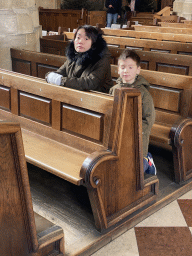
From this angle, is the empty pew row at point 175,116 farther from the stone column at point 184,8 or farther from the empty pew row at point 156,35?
the stone column at point 184,8

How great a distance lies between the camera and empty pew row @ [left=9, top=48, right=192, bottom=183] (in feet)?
8.60

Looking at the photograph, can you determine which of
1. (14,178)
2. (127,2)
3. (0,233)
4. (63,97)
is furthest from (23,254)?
(127,2)

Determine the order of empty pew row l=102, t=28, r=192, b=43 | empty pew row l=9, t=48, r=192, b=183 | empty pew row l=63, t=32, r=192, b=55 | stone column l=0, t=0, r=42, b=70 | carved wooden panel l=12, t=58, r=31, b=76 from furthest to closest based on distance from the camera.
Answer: empty pew row l=102, t=28, r=192, b=43 < empty pew row l=63, t=32, r=192, b=55 < carved wooden panel l=12, t=58, r=31, b=76 < stone column l=0, t=0, r=42, b=70 < empty pew row l=9, t=48, r=192, b=183

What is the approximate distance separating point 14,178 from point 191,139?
171cm

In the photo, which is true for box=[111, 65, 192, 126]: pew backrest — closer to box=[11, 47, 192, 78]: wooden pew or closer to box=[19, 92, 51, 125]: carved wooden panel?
box=[11, 47, 192, 78]: wooden pew

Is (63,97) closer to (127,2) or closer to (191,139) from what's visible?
(191,139)

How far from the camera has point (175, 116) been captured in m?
2.86

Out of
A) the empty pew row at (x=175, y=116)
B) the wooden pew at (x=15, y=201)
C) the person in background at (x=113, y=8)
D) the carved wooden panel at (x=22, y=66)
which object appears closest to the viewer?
the wooden pew at (x=15, y=201)

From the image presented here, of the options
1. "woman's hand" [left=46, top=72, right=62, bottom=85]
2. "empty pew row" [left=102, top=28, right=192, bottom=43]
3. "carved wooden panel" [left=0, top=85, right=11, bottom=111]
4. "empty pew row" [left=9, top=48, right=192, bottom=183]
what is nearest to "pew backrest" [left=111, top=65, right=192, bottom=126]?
"empty pew row" [left=9, top=48, right=192, bottom=183]

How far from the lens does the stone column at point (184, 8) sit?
12.3m

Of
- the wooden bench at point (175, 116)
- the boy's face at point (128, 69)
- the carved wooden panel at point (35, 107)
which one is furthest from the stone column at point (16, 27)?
the boy's face at point (128, 69)

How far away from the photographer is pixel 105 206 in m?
2.08

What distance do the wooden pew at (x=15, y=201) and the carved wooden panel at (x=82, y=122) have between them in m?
0.75

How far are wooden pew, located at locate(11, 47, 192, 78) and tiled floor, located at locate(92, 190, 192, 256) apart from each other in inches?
64.5
